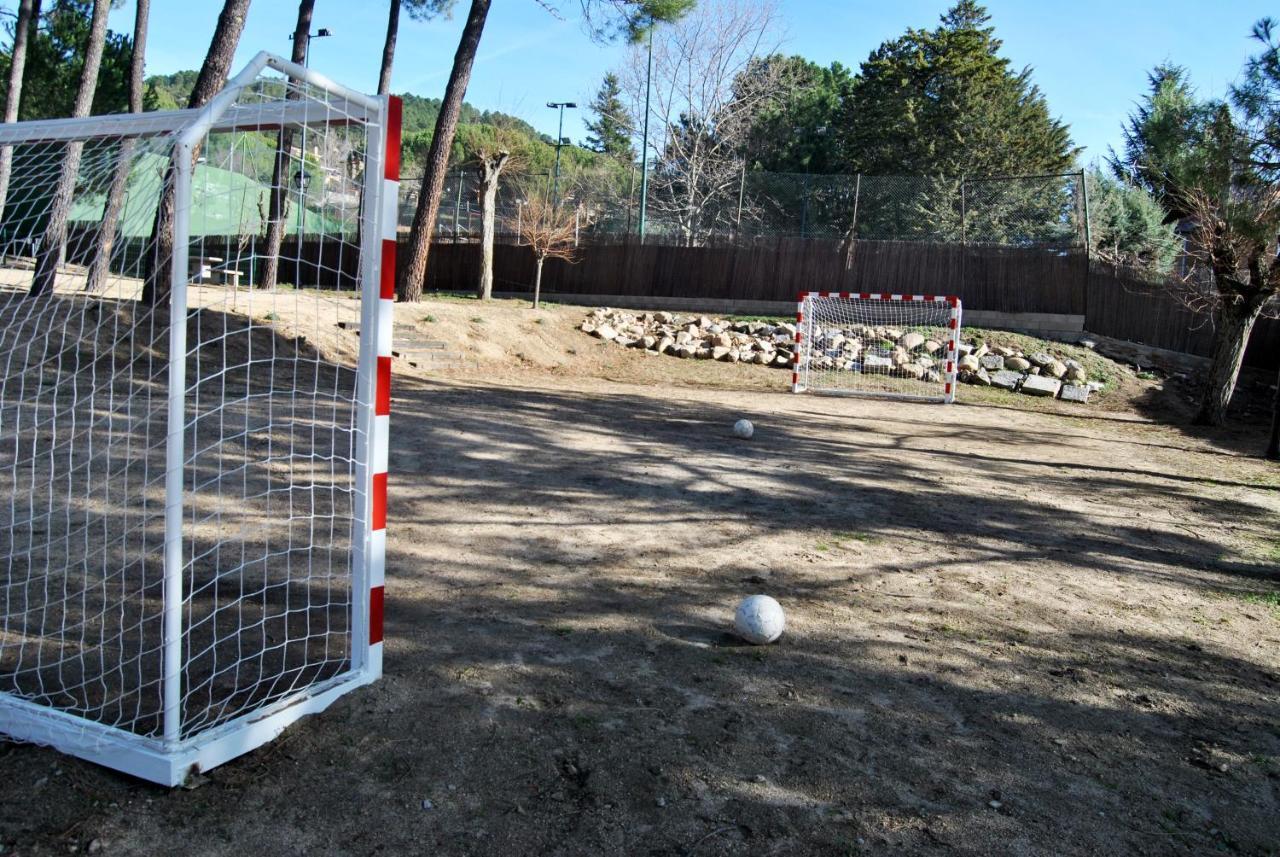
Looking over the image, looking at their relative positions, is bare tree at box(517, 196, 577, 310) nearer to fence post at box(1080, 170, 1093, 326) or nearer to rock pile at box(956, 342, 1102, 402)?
rock pile at box(956, 342, 1102, 402)

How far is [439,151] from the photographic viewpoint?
53.9 feet

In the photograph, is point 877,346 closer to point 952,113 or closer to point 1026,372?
point 1026,372

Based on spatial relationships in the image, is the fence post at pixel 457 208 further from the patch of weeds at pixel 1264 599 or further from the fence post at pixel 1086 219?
the patch of weeds at pixel 1264 599

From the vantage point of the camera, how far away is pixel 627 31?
16.3 meters

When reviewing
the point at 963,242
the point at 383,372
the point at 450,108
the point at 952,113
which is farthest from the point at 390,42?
the point at 952,113

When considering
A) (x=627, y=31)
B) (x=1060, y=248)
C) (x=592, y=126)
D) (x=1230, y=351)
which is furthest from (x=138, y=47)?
(x=592, y=126)

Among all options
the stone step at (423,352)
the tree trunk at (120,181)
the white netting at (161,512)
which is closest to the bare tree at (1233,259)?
the stone step at (423,352)

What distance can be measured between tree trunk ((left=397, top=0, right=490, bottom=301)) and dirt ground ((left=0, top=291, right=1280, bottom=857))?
381 inches

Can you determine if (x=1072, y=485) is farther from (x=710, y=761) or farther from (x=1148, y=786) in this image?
(x=710, y=761)

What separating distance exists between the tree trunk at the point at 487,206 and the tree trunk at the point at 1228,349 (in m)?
13.5

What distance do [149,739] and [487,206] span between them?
17.9m

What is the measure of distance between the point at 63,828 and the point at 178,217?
1698 mm

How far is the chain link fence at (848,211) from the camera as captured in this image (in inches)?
837

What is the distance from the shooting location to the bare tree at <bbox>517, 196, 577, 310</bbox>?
20.0 m
